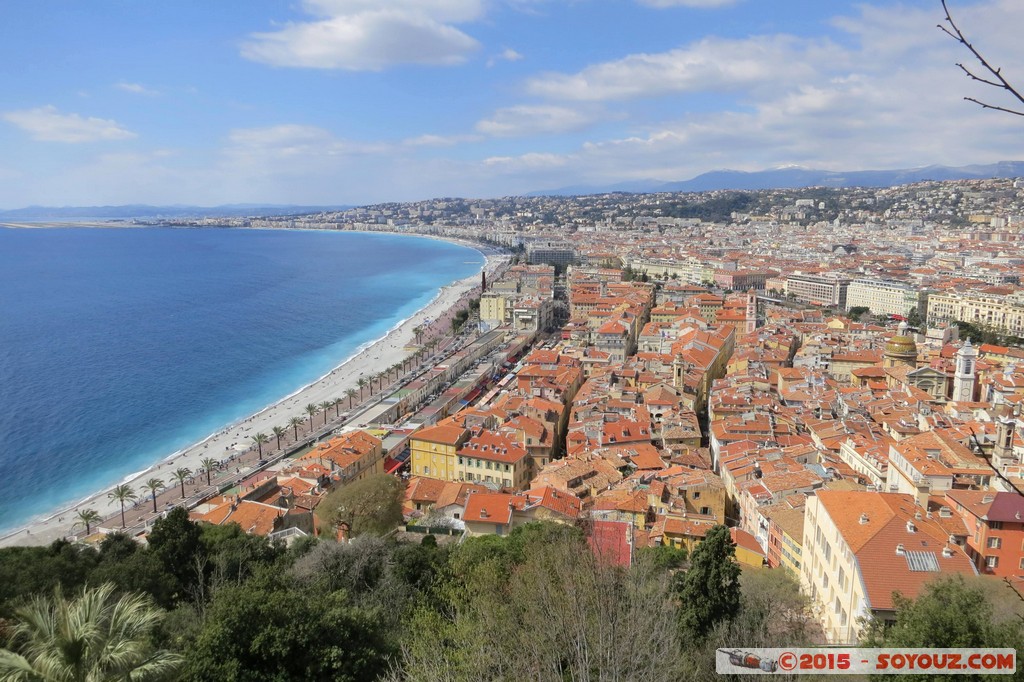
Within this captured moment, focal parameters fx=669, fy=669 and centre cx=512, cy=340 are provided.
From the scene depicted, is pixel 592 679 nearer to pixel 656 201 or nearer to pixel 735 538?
pixel 735 538

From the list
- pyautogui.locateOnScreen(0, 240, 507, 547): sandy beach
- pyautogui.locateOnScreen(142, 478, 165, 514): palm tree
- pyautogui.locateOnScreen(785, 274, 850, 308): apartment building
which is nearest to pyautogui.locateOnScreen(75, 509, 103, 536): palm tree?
pyautogui.locateOnScreen(0, 240, 507, 547): sandy beach

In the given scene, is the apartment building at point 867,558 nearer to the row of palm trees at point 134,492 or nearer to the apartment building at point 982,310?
the row of palm trees at point 134,492

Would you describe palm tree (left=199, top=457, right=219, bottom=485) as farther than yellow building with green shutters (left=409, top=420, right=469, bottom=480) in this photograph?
Yes

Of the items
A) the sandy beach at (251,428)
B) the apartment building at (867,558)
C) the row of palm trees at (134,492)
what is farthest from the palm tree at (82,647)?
the row of palm trees at (134,492)

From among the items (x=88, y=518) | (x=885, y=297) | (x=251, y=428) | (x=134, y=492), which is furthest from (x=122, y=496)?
(x=885, y=297)

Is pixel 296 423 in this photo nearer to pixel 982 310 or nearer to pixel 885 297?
pixel 982 310

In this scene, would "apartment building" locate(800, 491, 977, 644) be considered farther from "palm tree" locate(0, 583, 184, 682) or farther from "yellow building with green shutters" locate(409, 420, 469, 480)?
"yellow building with green shutters" locate(409, 420, 469, 480)

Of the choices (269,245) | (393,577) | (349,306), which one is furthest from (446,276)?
(393,577)
